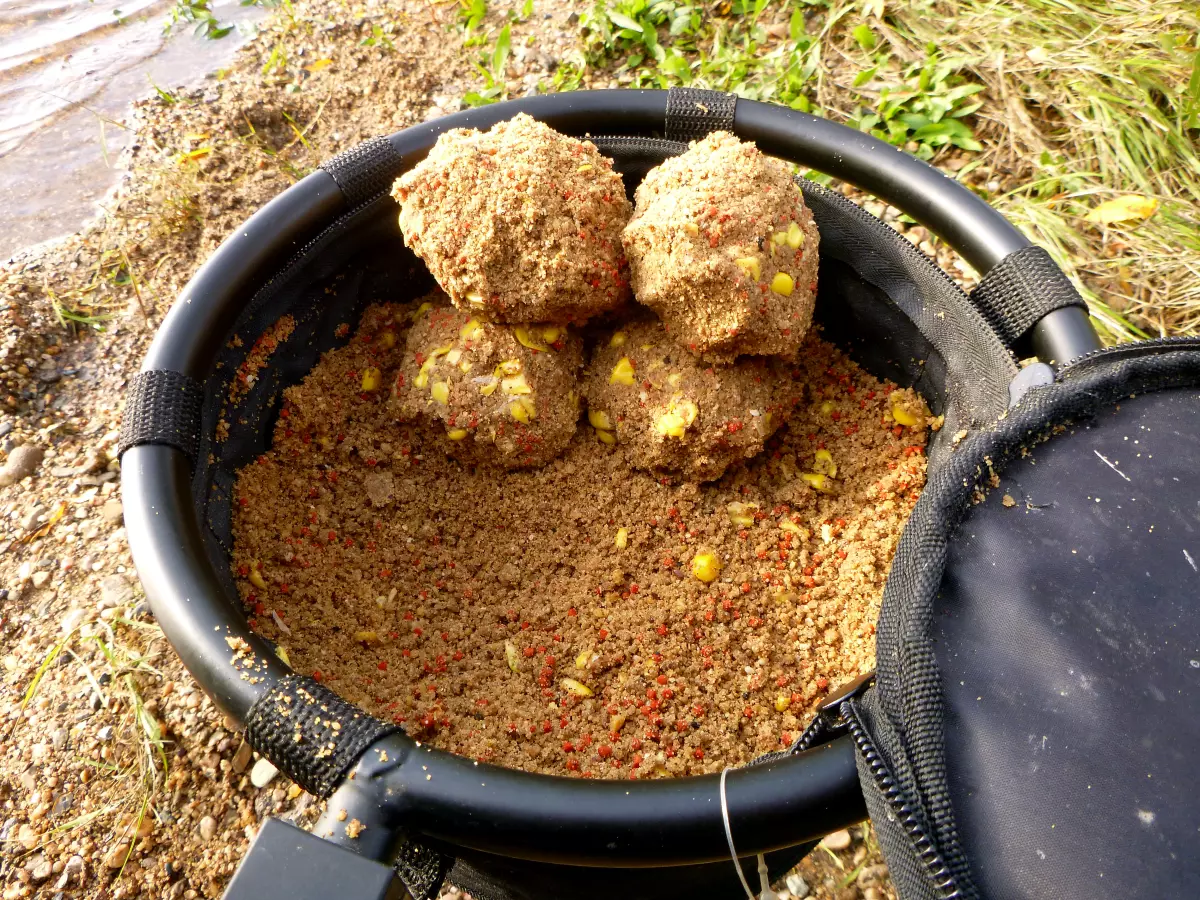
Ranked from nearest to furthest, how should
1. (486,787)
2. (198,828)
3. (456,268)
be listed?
(486,787)
(456,268)
(198,828)

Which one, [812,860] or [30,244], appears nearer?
[812,860]

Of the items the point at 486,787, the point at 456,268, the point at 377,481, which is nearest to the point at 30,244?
the point at 377,481

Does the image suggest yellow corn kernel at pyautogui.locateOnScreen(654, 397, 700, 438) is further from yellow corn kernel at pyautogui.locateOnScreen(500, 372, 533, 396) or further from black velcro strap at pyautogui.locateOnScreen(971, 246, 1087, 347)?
black velcro strap at pyautogui.locateOnScreen(971, 246, 1087, 347)

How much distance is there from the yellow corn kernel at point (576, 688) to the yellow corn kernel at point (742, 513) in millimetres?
373

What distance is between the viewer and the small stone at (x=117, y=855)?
1.25 meters

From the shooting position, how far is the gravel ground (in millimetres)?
1278

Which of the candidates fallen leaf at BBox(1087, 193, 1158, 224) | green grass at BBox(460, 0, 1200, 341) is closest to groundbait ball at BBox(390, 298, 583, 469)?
green grass at BBox(460, 0, 1200, 341)

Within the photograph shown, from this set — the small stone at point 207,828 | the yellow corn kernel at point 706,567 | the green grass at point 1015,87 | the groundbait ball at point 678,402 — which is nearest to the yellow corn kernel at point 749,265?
the groundbait ball at point 678,402

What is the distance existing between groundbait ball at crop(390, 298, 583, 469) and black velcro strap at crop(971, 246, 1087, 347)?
65cm

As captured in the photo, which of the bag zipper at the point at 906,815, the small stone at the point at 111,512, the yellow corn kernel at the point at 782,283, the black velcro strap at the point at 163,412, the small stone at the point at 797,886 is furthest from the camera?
the small stone at the point at 111,512

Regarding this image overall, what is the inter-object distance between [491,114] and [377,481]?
64cm

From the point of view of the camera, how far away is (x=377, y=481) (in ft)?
4.43

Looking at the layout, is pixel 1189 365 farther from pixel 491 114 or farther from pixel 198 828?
pixel 198 828

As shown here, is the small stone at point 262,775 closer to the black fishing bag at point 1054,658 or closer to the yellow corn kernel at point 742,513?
the yellow corn kernel at point 742,513
